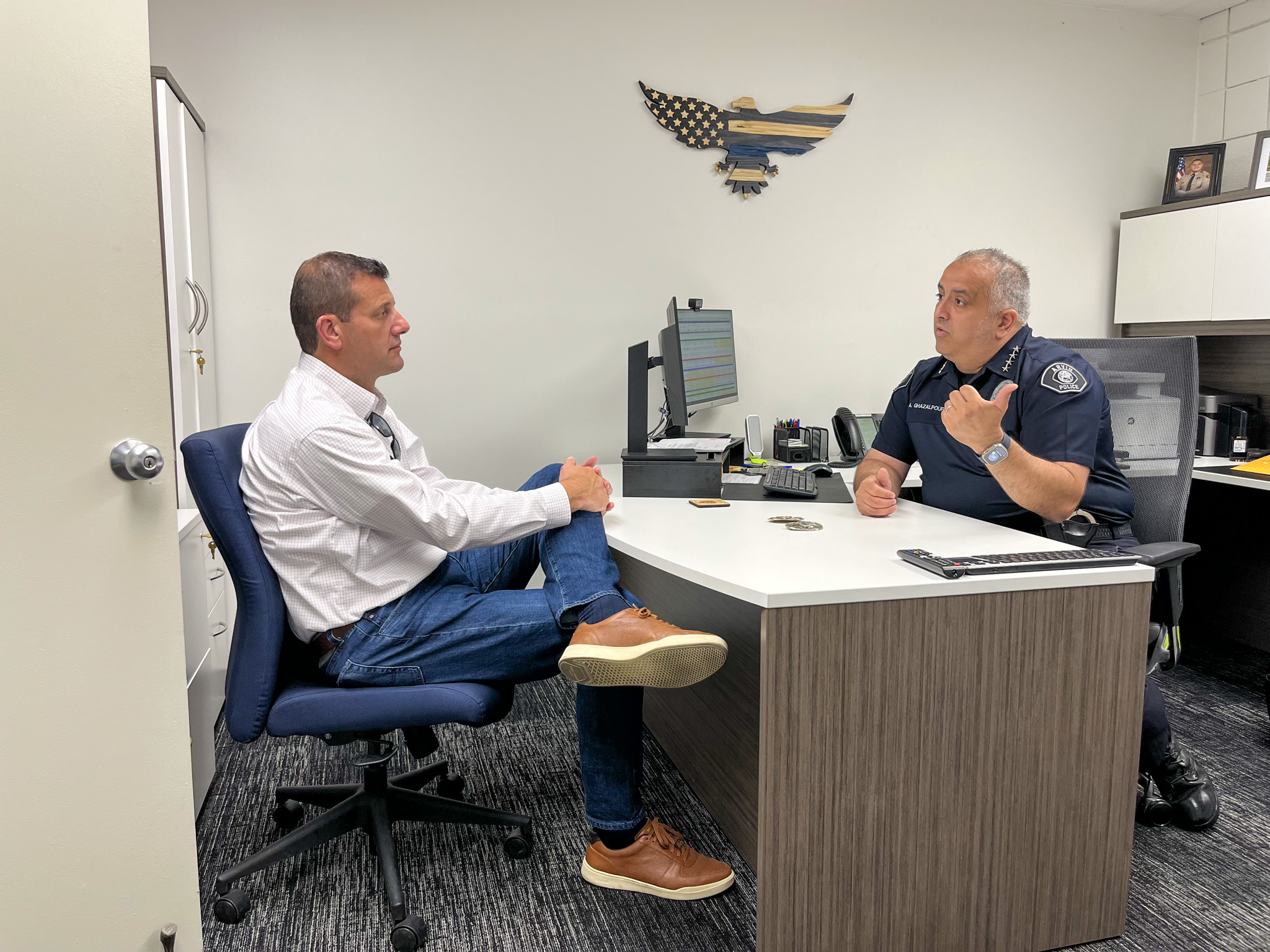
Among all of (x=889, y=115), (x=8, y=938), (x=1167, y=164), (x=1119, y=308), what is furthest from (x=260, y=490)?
(x=1167, y=164)

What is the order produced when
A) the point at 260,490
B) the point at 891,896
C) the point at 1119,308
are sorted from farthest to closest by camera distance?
the point at 1119,308 → the point at 260,490 → the point at 891,896

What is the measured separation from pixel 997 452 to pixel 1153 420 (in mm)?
648

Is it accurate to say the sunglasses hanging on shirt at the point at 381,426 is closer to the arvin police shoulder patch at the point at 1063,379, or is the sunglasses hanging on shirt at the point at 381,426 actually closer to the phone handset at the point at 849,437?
the arvin police shoulder patch at the point at 1063,379

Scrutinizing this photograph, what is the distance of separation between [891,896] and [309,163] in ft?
9.13

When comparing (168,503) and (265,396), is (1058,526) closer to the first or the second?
(168,503)

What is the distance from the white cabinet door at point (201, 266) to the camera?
2619 millimetres

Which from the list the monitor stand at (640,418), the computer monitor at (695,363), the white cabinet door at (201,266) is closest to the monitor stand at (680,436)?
the computer monitor at (695,363)

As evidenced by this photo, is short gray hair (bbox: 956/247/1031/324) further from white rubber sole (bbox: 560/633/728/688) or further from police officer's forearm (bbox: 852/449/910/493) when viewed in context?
white rubber sole (bbox: 560/633/728/688)

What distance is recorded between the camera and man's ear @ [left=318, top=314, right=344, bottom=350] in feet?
5.77

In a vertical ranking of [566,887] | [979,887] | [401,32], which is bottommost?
[566,887]

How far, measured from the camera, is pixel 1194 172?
3.61 m

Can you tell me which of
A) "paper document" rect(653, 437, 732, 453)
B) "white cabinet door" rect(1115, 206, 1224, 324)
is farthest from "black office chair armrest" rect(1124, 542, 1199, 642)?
"white cabinet door" rect(1115, 206, 1224, 324)

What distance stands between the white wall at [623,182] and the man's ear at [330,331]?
135cm

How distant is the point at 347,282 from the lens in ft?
5.77
